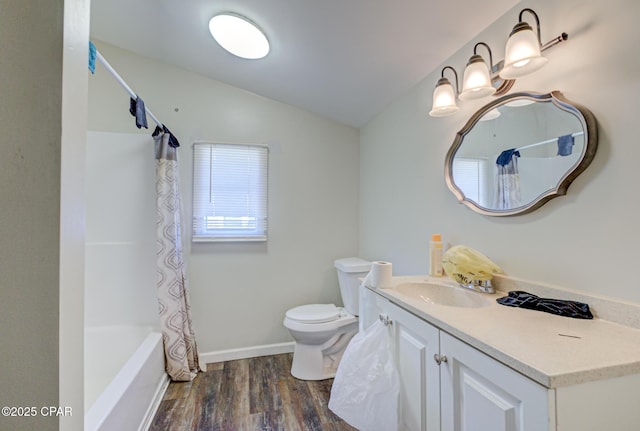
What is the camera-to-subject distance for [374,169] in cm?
242

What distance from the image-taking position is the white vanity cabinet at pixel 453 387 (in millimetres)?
647

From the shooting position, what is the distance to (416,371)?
3.47 feet

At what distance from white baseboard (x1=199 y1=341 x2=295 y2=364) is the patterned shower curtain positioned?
202mm

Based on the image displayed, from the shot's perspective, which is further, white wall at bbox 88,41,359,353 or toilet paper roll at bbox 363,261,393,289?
white wall at bbox 88,41,359,353

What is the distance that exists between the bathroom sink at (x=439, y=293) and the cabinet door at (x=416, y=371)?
187 mm

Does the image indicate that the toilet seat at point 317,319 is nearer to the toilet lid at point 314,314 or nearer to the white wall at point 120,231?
the toilet lid at point 314,314

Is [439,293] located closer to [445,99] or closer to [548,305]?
[548,305]

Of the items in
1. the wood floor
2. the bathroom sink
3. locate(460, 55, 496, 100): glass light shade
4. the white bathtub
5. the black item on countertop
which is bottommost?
the wood floor

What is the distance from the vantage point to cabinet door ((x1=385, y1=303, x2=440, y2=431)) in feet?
3.15

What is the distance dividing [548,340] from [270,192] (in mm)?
2120

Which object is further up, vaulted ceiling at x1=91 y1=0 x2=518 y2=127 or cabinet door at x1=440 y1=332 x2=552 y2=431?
vaulted ceiling at x1=91 y1=0 x2=518 y2=127

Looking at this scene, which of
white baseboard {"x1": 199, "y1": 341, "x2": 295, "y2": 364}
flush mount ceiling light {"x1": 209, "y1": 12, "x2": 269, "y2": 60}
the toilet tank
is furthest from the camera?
white baseboard {"x1": 199, "y1": 341, "x2": 295, "y2": 364}

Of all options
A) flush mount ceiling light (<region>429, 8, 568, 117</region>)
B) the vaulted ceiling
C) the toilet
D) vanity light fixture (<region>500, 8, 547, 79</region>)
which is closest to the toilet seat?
the toilet

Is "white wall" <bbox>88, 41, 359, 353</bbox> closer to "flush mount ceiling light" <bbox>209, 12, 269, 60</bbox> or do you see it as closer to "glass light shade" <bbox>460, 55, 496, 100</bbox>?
"flush mount ceiling light" <bbox>209, 12, 269, 60</bbox>
